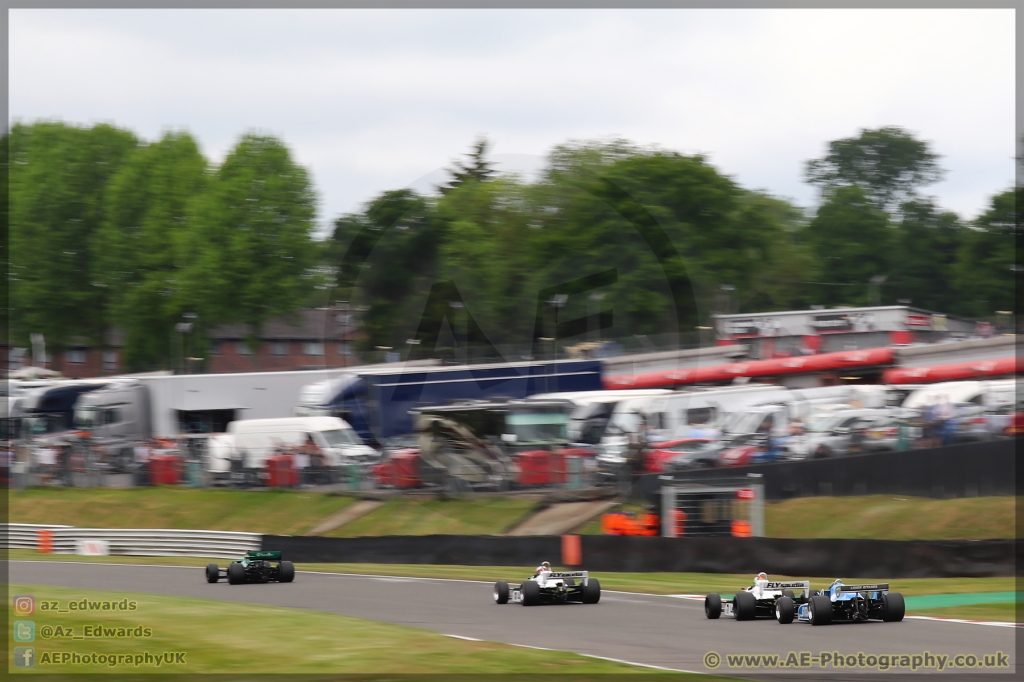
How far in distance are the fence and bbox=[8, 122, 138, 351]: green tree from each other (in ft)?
79.3

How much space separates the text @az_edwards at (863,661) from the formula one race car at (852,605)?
4.95 ft

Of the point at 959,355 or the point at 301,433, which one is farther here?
the point at 301,433

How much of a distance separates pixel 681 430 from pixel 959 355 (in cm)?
788

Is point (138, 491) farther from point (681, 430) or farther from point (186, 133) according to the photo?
point (186, 133)

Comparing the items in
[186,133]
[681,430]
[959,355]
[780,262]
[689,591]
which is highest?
[186,133]

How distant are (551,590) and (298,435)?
18.7 meters

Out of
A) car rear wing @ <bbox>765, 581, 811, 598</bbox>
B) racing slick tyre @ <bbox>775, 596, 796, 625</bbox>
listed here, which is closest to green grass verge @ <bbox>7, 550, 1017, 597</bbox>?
car rear wing @ <bbox>765, 581, 811, 598</bbox>

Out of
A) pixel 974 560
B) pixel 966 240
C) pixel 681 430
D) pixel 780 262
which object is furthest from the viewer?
pixel 780 262

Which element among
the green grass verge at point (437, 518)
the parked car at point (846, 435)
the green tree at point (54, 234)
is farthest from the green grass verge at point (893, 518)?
the green tree at point (54, 234)

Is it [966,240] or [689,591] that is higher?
[966,240]

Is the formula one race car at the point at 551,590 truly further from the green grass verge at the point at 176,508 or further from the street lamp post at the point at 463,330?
the street lamp post at the point at 463,330

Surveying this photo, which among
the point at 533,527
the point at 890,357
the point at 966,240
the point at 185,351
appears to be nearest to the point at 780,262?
the point at 966,240

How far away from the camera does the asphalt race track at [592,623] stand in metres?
10.7

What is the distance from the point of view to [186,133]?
Result: 5300cm
